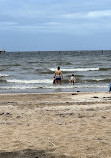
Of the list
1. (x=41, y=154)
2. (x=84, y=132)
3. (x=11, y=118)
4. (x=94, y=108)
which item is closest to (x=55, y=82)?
(x=94, y=108)

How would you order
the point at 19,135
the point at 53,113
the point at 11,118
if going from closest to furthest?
the point at 19,135 < the point at 11,118 < the point at 53,113

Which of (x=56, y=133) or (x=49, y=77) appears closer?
(x=56, y=133)

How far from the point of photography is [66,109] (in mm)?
9695

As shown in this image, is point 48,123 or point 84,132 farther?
point 48,123

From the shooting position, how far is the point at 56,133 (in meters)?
6.47

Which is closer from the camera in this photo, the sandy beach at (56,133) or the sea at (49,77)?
the sandy beach at (56,133)

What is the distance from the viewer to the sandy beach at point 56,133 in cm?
518

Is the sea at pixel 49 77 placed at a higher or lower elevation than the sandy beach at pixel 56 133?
higher

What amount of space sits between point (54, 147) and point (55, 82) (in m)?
15.6

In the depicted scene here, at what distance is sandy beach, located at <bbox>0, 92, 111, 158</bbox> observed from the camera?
5.18 meters

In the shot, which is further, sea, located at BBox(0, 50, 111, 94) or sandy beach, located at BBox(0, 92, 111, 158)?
sea, located at BBox(0, 50, 111, 94)

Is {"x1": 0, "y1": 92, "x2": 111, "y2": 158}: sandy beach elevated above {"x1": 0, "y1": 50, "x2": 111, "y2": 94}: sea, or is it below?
below

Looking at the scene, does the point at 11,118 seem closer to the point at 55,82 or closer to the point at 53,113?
the point at 53,113

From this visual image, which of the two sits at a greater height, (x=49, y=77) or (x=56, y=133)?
(x=49, y=77)
